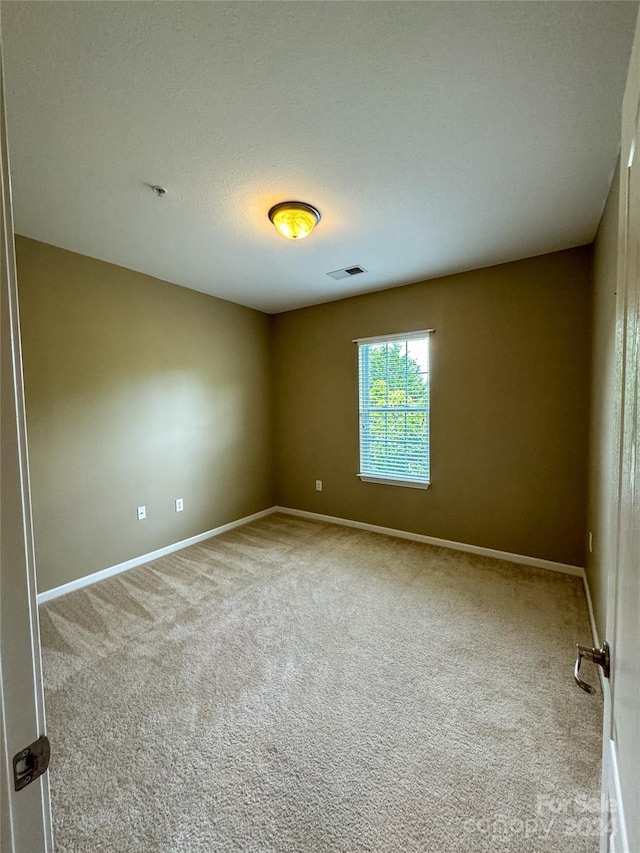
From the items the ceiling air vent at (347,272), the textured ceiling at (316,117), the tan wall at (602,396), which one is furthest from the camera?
the ceiling air vent at (347,272)

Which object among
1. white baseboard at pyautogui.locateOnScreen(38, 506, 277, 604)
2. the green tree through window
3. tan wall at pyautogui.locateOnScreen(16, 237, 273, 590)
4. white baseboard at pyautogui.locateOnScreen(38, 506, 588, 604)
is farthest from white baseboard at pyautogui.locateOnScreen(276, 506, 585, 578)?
tan wall at pyautogui.locateOnScreen(16, 237, 273, 590)

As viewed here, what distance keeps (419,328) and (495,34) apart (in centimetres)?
239

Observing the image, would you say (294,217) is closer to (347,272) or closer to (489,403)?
(347,272)

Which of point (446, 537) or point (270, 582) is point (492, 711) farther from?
point (446, 537)

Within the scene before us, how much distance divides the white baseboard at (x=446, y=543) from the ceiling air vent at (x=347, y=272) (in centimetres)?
260

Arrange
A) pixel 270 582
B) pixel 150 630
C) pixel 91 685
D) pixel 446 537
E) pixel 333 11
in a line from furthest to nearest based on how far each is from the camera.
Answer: pixel 446 537 → pixel 270 582 → pixel 150 630 → pixel 91 685 → pixel 333 11

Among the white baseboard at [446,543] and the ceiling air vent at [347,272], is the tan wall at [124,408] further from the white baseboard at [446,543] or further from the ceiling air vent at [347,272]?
the ceiling air vent at [347,272]

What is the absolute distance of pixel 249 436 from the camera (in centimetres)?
437

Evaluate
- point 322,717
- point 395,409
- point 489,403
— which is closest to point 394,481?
point 395,409

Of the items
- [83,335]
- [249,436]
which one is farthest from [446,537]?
[83,335]

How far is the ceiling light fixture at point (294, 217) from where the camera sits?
2.14 meters

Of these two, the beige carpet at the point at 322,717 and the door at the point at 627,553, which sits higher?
the door at the point at 627,553

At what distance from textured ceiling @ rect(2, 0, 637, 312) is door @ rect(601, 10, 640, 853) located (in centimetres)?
82

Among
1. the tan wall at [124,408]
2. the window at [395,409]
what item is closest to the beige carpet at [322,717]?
the tan wall at [124,408]
